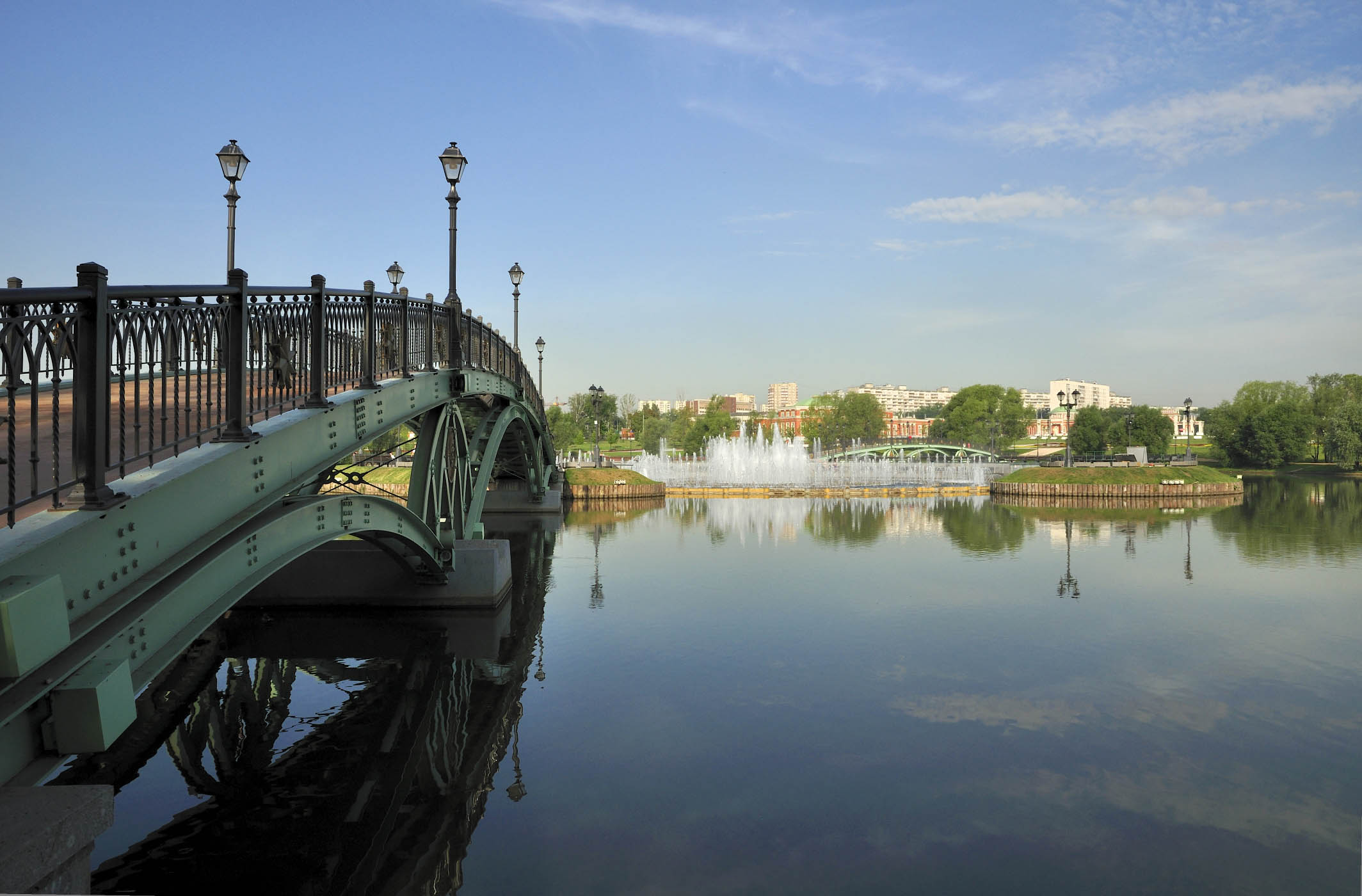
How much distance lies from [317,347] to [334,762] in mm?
4579

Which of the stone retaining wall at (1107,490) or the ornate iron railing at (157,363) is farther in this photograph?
the stone retaining wall at (1107,490)

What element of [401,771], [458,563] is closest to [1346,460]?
[458,563]

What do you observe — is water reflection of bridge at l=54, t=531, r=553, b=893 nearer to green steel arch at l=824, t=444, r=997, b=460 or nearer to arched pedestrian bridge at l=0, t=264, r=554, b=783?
arched pedestrian bridge at l=0, t=264, r=554, b=783

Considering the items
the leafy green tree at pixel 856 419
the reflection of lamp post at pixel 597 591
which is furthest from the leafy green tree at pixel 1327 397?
the reflection of lamp post at pixel 597 591

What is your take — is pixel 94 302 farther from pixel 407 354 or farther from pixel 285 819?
pixel 407 354

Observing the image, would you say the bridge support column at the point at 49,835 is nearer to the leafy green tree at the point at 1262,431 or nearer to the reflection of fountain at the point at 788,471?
the reflection of fountain at the point at 788,471

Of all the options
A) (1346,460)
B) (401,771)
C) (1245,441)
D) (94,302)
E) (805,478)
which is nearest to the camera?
(94,302)

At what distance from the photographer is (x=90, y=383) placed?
5020 millimetres

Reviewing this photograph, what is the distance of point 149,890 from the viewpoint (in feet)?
21.3

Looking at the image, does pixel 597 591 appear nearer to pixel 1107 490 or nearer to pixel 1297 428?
pixel 1107 490

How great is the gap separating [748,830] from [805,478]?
174 ft

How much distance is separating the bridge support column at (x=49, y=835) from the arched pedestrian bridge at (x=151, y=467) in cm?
17

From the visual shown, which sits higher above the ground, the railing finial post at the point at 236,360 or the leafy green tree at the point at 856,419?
the leafy green tree at the point at 856,419

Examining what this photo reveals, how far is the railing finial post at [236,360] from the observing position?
7016 millimetres
